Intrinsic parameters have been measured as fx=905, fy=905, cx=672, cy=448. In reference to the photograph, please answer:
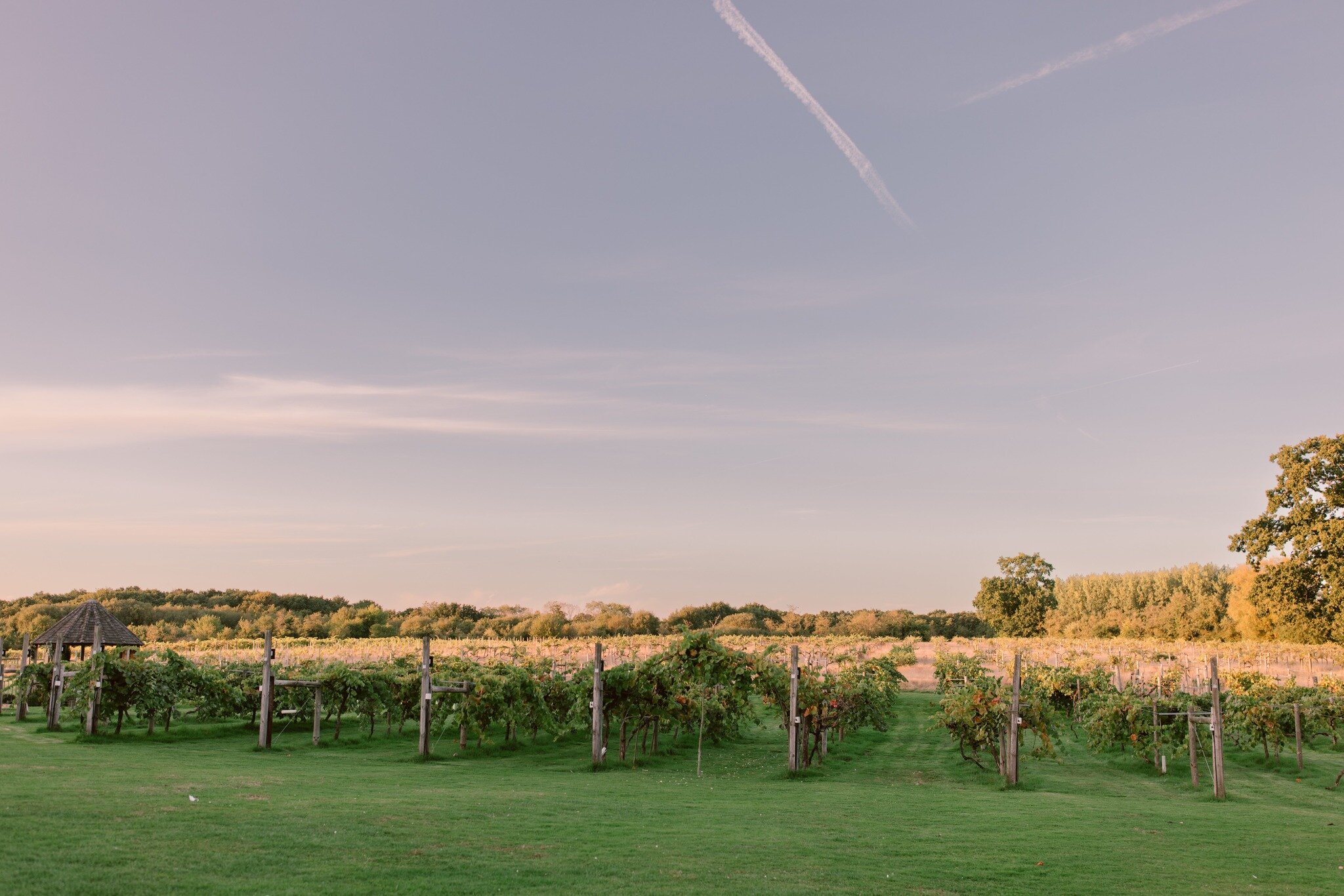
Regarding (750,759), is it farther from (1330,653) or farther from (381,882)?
A: (1330,653)

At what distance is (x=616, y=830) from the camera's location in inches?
511

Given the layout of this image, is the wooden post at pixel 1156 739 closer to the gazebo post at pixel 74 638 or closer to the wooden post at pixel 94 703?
the wooden post at pixel 94 703

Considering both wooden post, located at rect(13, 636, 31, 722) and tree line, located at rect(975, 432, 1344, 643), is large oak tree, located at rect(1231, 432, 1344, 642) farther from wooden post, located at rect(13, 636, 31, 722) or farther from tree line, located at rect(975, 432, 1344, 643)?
wooden post, located at rect(13, 636, 31, 722)

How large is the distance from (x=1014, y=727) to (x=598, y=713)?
9.87 metres

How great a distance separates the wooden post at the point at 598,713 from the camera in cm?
2269

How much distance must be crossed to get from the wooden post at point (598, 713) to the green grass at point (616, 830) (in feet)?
1.51

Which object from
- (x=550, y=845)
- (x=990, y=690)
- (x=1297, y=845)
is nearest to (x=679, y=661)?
(x=990, y=690)

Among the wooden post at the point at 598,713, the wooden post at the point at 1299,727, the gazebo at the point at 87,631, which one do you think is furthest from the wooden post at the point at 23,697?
the wooden post at the point at 1299,727

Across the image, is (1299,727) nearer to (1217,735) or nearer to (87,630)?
(1217,735)

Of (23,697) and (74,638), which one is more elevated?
(74,638)

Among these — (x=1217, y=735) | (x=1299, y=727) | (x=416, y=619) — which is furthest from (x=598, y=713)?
(x=416, y=619)

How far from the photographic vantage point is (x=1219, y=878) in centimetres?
1153

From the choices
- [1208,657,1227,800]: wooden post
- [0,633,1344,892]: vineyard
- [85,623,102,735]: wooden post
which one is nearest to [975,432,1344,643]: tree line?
[0,633,1344,892]: vineyard

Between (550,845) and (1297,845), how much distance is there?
1113 centimetres
